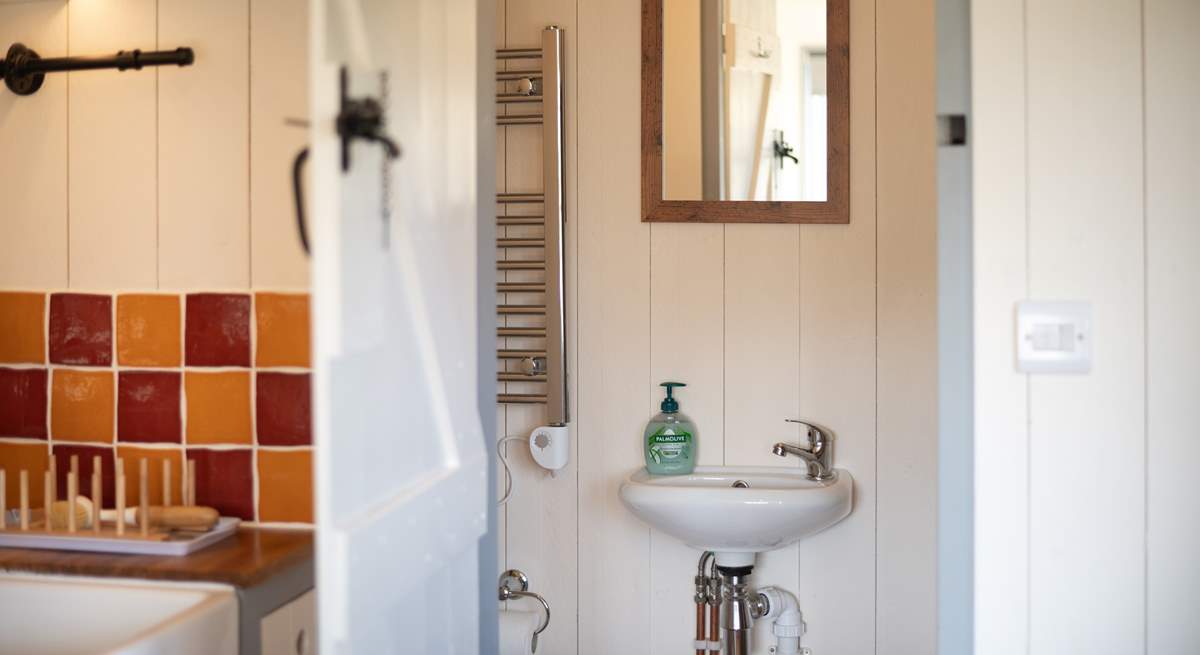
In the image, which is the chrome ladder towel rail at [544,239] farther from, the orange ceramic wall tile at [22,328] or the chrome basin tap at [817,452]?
the orange ceramic wall tile at [22,328]

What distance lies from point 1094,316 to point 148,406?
1.92m

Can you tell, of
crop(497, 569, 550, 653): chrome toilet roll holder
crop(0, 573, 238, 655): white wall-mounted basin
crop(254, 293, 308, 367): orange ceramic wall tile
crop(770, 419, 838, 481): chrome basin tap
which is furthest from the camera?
crop(497, 569, 550, 653): chrome toilet roll holder

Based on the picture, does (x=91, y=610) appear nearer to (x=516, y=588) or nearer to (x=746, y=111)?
(x=516, y=588)

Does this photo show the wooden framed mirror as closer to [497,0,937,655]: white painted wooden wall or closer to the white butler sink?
[497,0,937,655]: white painted wooden wall

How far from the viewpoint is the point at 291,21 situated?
2.27 m

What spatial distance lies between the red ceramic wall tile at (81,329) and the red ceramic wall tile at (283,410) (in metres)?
0.37

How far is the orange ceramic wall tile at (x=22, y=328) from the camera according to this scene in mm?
2316

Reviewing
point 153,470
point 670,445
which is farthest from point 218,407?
point 670,445

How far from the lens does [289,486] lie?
2.24 meters

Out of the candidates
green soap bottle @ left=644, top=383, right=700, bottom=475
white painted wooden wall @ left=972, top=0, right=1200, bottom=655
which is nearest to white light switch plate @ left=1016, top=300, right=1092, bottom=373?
white painted wooden wall @ left=972, top=0, right=1200, bottom=655

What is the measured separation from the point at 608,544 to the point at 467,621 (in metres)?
0.79

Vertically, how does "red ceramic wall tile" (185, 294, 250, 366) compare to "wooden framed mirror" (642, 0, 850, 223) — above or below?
below

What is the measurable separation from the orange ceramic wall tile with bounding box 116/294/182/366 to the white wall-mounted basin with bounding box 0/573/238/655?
21.1 inches

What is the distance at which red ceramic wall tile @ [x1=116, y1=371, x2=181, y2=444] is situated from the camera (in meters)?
2.27
